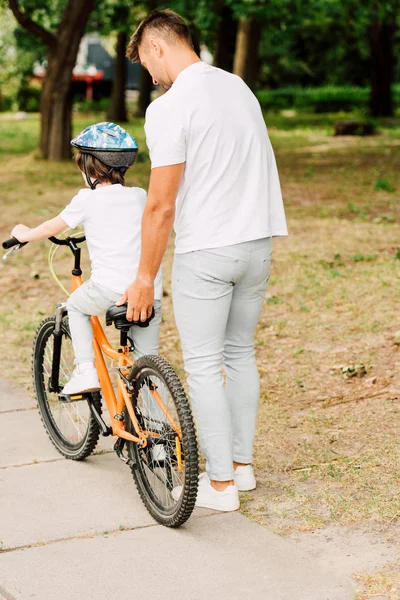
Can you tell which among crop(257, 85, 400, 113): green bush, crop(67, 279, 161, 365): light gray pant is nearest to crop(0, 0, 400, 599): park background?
crop(67, 279, 161, 365): light gray pant

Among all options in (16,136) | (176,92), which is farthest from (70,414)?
(16,136)

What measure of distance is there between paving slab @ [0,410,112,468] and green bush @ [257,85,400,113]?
103 feet

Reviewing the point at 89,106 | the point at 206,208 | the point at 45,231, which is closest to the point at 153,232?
the point at 206,208

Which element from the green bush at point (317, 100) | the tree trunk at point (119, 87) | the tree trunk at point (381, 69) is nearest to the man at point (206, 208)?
the tree trunk at point (119, 87)

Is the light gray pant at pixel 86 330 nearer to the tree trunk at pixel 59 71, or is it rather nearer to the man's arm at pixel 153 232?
the man's arm at pixel 153 232

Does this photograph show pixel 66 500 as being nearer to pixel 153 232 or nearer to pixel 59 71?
pixel 153 232

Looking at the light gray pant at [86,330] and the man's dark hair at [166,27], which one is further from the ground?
the man's dark hair at [166,27]

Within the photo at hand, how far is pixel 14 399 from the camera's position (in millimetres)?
6070

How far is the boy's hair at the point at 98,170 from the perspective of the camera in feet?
14.3

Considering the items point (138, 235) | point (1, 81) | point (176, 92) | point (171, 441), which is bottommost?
point (1, 81)

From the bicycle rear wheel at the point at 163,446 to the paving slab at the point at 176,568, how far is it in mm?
132

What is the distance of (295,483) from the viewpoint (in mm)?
4668

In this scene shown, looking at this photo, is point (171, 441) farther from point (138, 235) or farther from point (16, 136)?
point (16, 136)

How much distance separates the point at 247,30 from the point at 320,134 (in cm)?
335
